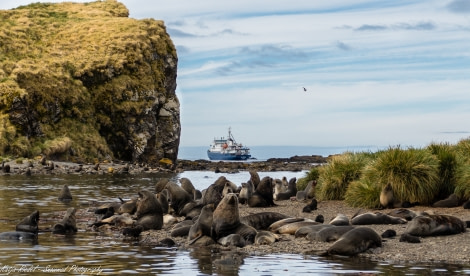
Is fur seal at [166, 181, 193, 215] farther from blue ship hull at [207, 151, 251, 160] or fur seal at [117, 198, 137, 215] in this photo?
blue ship hull at [207, 151, 251, 160]

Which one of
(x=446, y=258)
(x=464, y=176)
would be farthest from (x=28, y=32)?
(x=446, y=258)

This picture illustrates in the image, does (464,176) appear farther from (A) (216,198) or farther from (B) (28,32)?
(B) (28,32)

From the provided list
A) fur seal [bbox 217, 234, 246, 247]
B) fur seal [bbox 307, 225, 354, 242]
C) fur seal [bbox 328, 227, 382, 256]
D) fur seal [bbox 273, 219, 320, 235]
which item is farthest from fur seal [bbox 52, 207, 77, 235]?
fur seal [bbox 328, 227, 382, 256]

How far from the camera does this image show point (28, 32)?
108m

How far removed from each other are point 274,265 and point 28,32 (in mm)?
101880

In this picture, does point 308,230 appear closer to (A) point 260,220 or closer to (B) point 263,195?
(A) point 260,220

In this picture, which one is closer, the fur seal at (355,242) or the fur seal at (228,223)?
the fur seal at (355,242)

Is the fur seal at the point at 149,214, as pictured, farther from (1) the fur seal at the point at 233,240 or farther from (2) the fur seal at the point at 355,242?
(2) the fur seal at the point at 355,242

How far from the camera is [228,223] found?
1669 cm

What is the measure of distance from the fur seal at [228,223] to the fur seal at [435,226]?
375 centimetres

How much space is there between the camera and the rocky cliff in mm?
83062

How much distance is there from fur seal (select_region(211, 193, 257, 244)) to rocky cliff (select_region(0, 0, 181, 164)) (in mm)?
63217

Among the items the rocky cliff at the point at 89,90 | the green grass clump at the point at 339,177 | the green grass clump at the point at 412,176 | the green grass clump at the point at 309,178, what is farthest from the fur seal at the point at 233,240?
the rocky cliff at the point at 89,90

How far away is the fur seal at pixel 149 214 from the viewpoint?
20.0 metres
